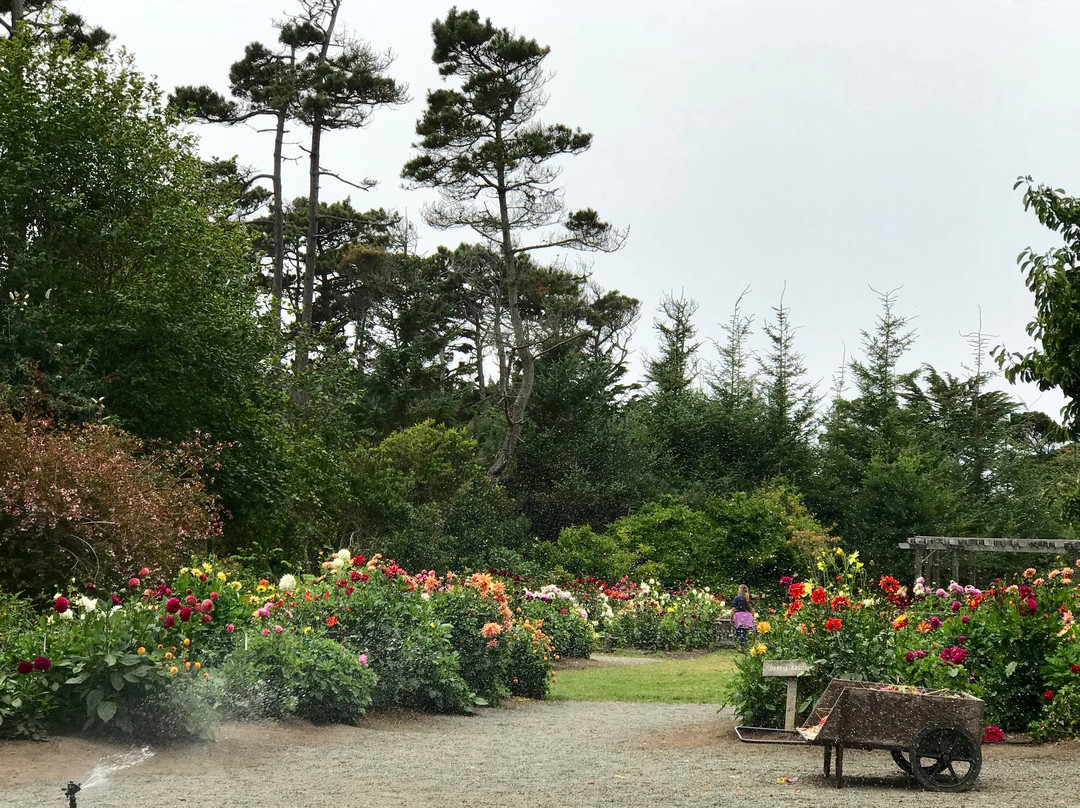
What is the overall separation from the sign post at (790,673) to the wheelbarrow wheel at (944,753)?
1.82m

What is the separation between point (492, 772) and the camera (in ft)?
22.5

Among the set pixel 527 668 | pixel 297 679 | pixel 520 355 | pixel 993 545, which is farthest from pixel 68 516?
→ pixel 520 355

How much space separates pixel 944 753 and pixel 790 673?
1.94m

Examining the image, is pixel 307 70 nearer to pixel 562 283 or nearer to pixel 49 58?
pixel 49 58

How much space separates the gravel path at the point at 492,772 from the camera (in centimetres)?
584

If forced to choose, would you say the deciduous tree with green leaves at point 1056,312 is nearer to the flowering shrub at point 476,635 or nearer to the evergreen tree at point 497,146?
the flowering shrub at point 476,635

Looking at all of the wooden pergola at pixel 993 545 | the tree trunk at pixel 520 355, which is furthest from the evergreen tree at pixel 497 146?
the wooden pergola at pixel 993 545

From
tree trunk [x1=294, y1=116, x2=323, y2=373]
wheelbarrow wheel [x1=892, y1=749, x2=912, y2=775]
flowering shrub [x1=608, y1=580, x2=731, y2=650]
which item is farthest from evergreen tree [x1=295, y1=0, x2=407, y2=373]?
wheelbarrow wheel [x1=892, y1=749, x2=912, y2=775]

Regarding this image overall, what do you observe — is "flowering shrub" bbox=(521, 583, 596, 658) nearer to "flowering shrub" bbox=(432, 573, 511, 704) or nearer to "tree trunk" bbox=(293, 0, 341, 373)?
"flowering shrub" bbox=(432, 573, 511, 704)

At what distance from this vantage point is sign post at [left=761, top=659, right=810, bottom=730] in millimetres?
8156

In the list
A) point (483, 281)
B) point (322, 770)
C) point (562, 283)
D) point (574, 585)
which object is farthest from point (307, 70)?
point (322, 770)

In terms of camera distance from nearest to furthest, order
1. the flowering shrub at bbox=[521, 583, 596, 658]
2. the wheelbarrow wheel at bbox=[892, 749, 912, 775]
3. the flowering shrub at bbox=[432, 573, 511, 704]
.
Result: the wheelbarrow wheel at bbox=[892, 749, 912, 775], the flowering shrub at bbox=[432, 573, 511, 704], the flowering shrub at bbox=[521, 583, 596, 658]

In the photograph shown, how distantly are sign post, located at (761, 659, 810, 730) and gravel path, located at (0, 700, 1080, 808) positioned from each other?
0.38 metres


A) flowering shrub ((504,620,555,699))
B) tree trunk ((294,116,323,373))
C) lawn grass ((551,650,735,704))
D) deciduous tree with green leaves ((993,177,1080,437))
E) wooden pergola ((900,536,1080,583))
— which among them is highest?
tree trunk ((294,116,323,373))
